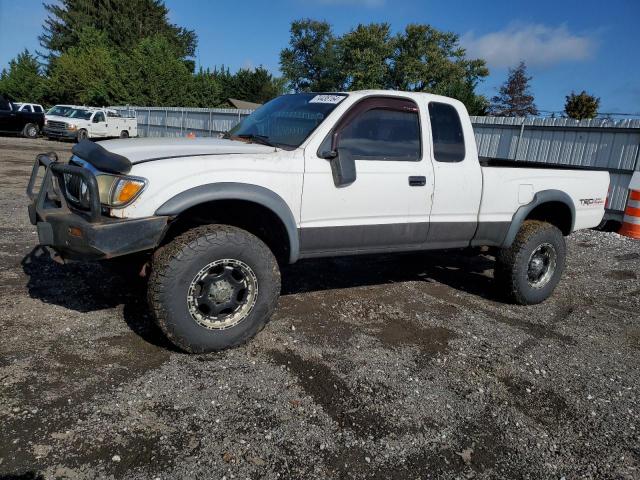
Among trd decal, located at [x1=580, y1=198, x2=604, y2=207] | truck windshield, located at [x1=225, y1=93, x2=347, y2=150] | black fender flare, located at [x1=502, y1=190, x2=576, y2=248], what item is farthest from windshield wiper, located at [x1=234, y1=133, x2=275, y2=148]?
trd decal, located at [x1=580, y1=198, x2=604, y2=207]

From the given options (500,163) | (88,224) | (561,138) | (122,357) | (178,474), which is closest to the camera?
(178,474)

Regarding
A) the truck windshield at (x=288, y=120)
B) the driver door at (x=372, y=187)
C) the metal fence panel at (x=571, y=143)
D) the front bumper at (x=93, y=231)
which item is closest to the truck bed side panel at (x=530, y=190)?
the driver door at (x=372, y=187)

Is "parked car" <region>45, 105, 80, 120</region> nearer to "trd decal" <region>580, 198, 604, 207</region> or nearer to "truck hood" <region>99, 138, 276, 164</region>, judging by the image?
"truck hood" <region>99, 138, 276, 164</region>

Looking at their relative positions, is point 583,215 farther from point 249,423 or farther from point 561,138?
point 561,138

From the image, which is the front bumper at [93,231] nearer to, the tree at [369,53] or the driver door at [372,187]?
the driver door at [372,187]

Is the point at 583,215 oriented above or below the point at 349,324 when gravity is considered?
above

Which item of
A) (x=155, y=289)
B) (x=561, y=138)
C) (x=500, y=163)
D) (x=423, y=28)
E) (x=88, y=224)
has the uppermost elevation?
(x=423, y=28)

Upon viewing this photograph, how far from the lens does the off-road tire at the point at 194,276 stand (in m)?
3.22

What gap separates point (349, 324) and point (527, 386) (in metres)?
A: 1.48

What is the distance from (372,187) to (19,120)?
82.5 ft

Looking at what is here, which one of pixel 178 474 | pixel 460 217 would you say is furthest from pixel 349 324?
pixel 178 474

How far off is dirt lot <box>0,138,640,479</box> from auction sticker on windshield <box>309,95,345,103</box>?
1.84 meters

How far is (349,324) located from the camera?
430 centimetres

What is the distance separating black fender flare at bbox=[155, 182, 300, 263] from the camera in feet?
10.4
